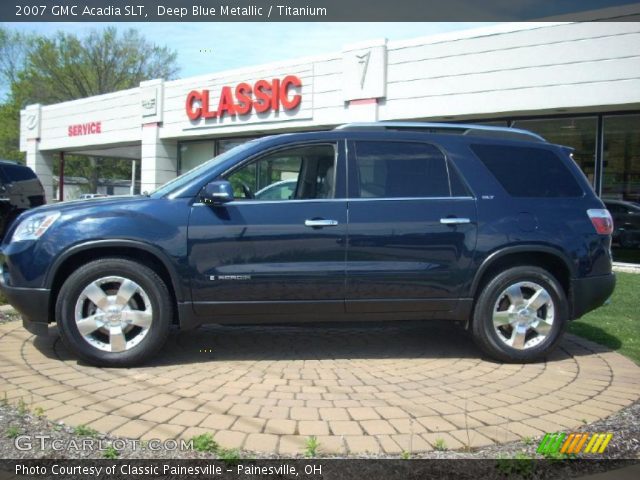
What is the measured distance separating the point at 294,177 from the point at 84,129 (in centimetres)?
2199

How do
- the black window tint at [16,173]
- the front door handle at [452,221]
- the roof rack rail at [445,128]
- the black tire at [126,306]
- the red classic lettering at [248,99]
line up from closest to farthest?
the black tire at [126,306] → the front door handle at [452,221] → the roof rack rail at [445,128] → the black window tint at [16,173] → the red classic lettering at [248,99]

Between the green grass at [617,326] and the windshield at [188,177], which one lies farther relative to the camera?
the green grass at [617,326]

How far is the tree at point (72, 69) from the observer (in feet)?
128

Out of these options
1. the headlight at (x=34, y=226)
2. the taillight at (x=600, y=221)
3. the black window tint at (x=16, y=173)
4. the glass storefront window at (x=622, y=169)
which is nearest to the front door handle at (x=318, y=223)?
the headlight at (x=34, y=226)

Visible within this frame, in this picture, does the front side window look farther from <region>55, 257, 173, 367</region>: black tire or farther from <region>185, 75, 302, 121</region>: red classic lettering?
<region>185, 75, 302, 121</region>: red classic lettering

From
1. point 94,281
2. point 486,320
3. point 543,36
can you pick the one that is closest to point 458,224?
point 486,320

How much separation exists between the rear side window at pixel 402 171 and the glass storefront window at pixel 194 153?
1517 centimetres

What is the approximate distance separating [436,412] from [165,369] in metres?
2.12

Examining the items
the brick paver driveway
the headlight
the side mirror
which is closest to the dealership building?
the brick paver driveway

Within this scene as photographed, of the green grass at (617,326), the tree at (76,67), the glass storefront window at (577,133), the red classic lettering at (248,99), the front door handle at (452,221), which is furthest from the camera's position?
the tree at (76,67)

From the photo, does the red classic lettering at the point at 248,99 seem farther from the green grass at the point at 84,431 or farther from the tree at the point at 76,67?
the tree at the point at 76,67

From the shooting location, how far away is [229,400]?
12.1ft

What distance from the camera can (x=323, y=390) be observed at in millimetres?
3932

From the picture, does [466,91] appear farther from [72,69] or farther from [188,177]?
[72,69]
